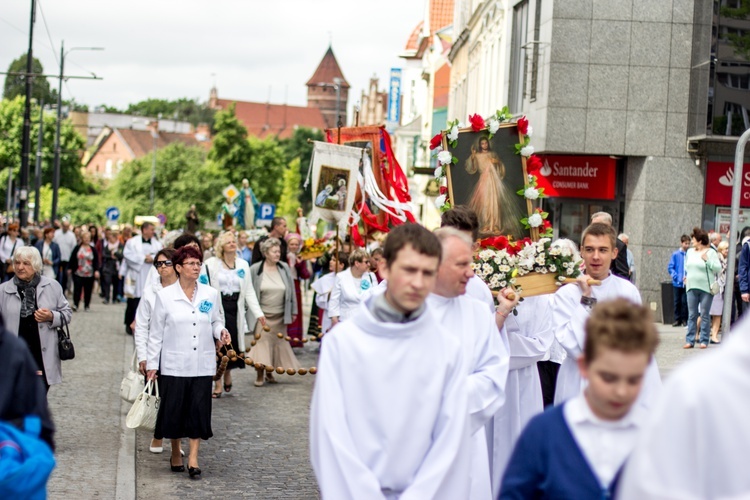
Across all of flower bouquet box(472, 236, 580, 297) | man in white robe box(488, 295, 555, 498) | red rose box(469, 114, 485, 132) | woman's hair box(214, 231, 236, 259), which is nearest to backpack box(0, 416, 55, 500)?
man in white robe box(488, 295, 555, 498)

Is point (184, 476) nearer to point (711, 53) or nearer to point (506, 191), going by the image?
point (506, 191)

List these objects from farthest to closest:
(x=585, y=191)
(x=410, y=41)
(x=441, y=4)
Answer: (x=410, y=41) < (x=441, y=4) < (x=585, y=191)

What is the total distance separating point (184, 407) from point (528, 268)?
3.51 metres

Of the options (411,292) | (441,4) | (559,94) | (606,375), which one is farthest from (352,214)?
(441,4)

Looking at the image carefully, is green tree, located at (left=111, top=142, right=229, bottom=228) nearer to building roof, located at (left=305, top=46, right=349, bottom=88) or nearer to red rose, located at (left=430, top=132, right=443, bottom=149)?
red rose, located at (left=430, top=132, right=443, bottom=149)

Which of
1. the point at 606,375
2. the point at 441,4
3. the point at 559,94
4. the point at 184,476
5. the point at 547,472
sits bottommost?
the point at 184,476

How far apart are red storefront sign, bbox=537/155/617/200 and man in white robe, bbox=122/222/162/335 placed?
830cm

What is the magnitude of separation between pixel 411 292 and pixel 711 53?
2042 cm

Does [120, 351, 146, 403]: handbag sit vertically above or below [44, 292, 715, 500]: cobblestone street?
above

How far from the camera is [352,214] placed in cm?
1798

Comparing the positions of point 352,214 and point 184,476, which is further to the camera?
point 352,214

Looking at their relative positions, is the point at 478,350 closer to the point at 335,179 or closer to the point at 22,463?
the point at 22,463

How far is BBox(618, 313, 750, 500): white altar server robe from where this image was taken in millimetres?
2682

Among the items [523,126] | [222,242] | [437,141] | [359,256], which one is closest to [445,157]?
[437,141]
